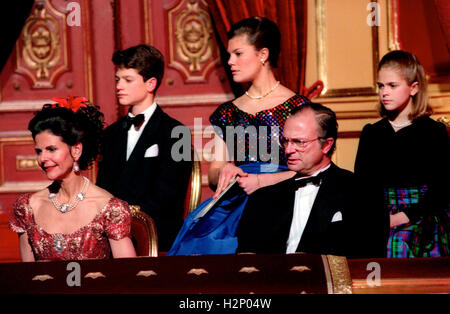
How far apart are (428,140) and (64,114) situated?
175cm

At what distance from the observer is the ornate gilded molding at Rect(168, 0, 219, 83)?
4547 mm

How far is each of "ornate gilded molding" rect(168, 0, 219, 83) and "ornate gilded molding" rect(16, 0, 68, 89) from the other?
2.86ft

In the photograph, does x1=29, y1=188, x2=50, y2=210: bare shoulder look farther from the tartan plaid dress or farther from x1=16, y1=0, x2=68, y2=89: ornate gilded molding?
x1=16, y1=0, x2=68, y2=89: ornate gilded molding

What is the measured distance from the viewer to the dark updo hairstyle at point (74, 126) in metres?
2.44

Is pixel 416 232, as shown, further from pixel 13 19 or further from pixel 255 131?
pixel 13 19

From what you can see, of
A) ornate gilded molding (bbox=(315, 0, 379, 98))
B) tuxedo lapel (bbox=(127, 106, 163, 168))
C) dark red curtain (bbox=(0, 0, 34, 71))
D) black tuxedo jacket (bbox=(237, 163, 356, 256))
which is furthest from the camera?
dark red curtain (bbox=(0, 0, 34, 71))

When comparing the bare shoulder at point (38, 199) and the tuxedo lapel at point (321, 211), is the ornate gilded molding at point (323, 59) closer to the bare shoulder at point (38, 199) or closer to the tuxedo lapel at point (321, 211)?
the tuxedo lapel at point (321, 211)

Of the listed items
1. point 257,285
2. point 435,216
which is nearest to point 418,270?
point 257,285

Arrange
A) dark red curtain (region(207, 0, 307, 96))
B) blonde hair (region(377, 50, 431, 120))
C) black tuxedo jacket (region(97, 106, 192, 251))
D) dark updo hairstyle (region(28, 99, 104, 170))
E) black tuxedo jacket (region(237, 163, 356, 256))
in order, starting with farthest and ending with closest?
dark red curtain (region(207, 0, 307, 96)), black tuxedo jacket (region(97, 106, 192, 251)), blonde hair (region(377, 50, 431, 120)), dark updo hairstyle (region(28, 99, 104, 170)), black tuxedo jacket (region(237, 163, 356, 256))

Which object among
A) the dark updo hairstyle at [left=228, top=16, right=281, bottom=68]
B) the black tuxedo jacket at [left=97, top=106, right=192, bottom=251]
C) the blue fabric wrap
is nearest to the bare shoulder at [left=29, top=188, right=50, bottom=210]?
the blue fabric wrap

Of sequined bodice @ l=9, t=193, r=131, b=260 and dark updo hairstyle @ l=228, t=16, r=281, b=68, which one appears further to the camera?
dark updo hairstyle @ l=228, t=16, r=281, b=68

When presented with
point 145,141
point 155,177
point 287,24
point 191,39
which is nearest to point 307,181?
point 155,177

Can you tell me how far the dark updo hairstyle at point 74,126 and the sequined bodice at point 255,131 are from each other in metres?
0.95

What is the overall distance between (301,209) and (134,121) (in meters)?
1.33
